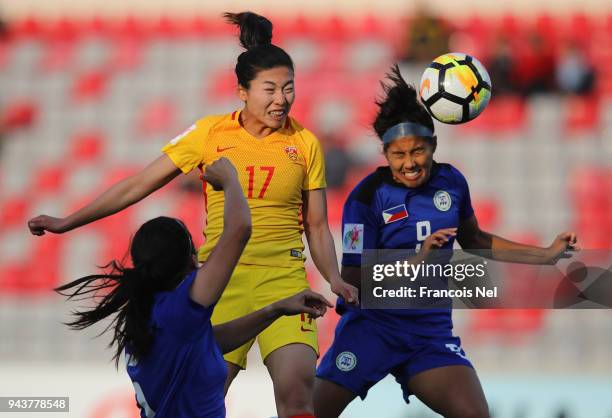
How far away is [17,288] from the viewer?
33.1 ft

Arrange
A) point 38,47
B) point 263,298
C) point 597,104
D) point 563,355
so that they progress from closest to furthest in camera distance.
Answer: point 263,298, point 563,355, point 597,104, point 38,47

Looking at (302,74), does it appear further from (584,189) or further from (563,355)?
(563,355)

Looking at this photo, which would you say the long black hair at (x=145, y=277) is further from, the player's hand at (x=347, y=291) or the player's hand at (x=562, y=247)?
the player's hand at (x=562, y=247)

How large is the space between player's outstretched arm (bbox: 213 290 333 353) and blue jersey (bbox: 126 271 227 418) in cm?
12

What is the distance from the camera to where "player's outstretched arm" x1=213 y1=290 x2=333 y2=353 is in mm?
3613

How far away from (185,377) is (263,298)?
1.22 m

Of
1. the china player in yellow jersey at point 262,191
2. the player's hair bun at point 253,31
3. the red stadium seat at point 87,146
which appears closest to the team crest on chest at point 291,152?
the china player in yellow jersey at point 262,191

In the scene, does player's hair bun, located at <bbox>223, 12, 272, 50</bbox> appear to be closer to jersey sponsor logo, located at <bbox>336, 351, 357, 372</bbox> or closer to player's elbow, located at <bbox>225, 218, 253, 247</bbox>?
jersey sponsor logo, located at <bbox>336, 351, 357, 372</bbox>

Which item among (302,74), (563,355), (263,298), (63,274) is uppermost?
(302,74)

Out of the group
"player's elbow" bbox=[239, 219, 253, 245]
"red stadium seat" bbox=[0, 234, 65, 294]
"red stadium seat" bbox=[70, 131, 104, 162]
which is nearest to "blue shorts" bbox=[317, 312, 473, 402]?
"player's elbow" bbox=[239, 219, 253, 245]

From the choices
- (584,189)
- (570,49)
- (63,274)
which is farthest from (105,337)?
(570,49)

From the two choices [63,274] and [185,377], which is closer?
[185,377]

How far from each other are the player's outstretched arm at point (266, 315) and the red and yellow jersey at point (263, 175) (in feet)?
3.37

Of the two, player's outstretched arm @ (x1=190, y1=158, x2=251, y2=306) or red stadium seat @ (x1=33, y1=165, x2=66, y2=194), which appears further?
red stadium seat @ (x1=33, y1=165, x2=66, y2=194)
